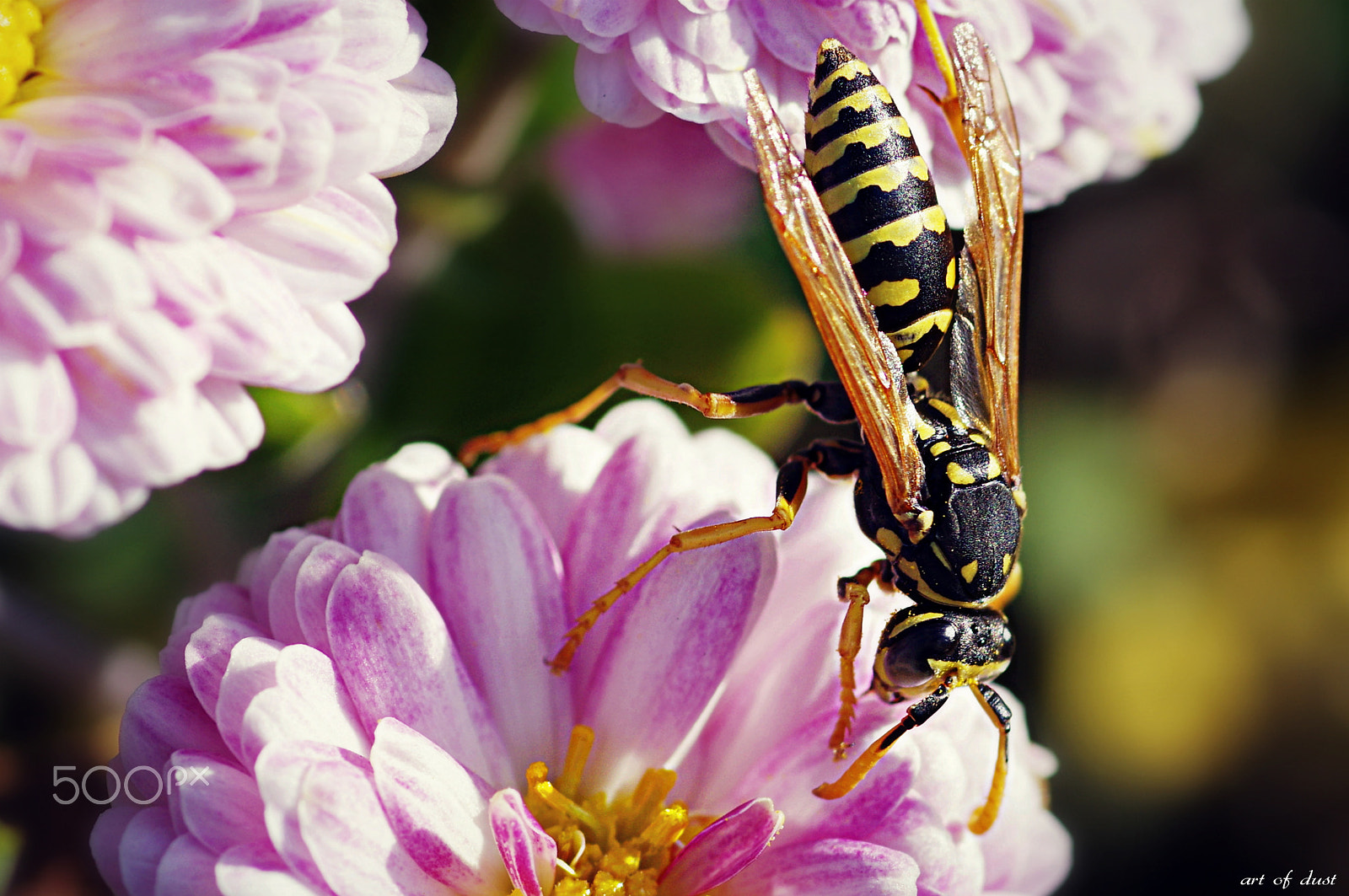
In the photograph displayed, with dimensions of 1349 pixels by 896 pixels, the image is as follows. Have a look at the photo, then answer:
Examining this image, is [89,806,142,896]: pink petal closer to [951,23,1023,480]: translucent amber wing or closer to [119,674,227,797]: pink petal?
[119,674,227,797]: pink petal

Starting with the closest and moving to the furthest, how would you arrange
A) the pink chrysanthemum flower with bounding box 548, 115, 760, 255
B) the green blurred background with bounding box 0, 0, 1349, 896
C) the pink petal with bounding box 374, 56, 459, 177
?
the pink petal with bounding box 374, 56, 459, 177 < the green blurred background with bounding box 0, 0, 1349, 896 < the pink chrysanthemum flower with bounding box 548, 115, 760, 255

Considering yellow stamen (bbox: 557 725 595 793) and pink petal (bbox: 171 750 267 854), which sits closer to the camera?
pink petal (bbox: 171 750 267 854)

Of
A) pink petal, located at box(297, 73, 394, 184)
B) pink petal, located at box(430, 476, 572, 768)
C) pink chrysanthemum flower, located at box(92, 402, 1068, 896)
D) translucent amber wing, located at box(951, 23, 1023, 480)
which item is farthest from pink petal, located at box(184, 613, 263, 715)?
translucent amber wing, located at box(951, 23, 1023, 480)

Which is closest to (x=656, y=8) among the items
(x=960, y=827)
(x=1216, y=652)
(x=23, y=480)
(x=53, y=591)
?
(x=23, y=480)

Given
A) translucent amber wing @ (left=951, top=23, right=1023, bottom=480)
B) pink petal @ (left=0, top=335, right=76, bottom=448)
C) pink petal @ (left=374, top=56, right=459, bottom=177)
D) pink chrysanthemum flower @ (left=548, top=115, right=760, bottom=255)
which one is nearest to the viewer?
pink petal @ (left=0, top=335, right=76, bottom=448)

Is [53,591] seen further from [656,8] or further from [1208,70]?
[1208,70]

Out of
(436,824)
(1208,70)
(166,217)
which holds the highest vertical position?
(166,217)

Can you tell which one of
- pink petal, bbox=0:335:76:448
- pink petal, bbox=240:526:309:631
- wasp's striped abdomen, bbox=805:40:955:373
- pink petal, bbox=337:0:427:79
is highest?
pink petal, bbox=337:0:427:79

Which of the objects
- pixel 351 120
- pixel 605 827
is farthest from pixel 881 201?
pixel 605 827
